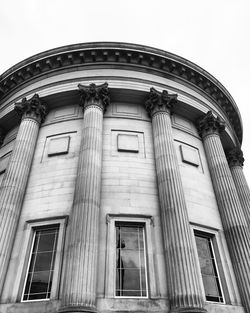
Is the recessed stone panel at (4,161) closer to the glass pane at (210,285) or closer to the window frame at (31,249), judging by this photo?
the window frame at (31,249)

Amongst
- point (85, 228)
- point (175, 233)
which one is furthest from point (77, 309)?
point (175, 233)

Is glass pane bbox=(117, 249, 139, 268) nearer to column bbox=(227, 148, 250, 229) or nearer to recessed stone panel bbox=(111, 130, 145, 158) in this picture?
recessed stone panel bbox=(111, 130, 145, 158)

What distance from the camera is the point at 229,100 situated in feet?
71.4

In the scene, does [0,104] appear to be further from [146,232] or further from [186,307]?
[186,307]

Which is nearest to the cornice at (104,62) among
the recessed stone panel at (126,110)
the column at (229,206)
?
the recessed stone panel at (126,110)

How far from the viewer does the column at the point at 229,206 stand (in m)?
12.6

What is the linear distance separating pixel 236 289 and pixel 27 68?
1753 cm

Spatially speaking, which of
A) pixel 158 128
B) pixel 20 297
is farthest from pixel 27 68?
pixel 20 297

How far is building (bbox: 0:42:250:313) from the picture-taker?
1080 centimetres

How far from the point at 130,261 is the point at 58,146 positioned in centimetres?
740

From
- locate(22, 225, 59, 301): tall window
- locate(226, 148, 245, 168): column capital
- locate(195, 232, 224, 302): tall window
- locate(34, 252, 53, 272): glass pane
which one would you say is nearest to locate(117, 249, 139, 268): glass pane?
locate(22, 225, 59, 301): tall window

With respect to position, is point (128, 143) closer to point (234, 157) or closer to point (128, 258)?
point (128, 258)

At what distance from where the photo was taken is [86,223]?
11367mm

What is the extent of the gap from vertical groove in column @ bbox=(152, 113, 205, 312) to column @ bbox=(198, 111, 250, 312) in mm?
3059
